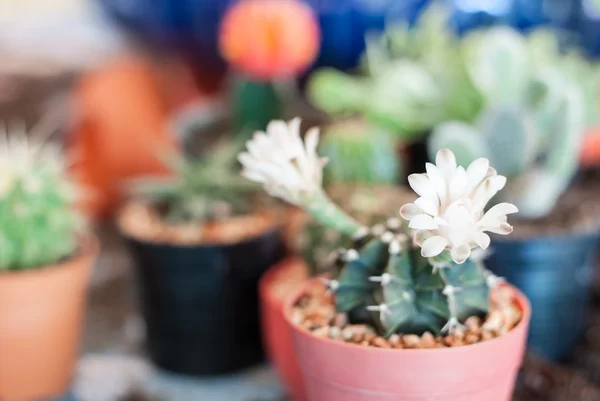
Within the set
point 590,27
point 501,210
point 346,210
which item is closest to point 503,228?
point 501,210

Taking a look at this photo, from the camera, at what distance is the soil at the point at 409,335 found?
20.4 inches

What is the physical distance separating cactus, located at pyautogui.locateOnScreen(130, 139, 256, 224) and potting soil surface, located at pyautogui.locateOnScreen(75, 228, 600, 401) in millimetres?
188

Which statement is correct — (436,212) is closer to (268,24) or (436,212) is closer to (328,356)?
(328,356)

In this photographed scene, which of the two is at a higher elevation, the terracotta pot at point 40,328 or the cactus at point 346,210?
the cactus at point 346,210

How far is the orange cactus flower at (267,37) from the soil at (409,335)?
0.44 m

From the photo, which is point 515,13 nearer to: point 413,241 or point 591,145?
point 591,145

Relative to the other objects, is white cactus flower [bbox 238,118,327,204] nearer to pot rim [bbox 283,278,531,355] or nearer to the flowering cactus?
the flowering cactus

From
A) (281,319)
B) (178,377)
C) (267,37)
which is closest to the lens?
(281,319)

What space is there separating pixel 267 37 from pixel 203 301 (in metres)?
0.38

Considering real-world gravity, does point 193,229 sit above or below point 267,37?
below

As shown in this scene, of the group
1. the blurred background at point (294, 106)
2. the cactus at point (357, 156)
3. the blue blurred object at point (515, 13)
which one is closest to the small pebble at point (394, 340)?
the blurred background at point (294, 106)

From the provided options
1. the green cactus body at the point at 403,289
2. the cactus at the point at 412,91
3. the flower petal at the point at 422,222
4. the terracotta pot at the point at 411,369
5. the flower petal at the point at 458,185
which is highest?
the flower petal at the point at 458,185

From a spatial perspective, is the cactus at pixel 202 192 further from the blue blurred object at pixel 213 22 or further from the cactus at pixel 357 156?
the blue blurred object at pixel 213 22

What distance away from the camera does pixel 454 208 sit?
450 mm
